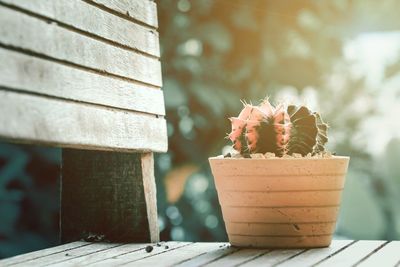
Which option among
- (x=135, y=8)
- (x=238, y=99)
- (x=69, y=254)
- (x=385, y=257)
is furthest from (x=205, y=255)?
(x=238, y=99)

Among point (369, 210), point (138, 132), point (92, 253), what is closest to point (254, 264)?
point (92, 253)

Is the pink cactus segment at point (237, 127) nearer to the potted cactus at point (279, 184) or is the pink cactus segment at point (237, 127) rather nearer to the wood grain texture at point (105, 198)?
the potted cactus at point (279, 184)

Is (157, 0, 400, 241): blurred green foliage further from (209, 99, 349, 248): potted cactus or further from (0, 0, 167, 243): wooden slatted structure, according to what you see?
(209, 99, 349, 248): potted cactus

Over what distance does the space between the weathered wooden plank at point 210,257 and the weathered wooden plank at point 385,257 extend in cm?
44

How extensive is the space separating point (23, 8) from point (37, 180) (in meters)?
2.49

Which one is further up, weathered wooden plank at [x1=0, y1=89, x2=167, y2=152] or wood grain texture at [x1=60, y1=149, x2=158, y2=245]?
weathered wooden plank at [x1=0, y1=89, x2=167, y2=152]

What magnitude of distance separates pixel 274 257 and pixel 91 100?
0.72 metres

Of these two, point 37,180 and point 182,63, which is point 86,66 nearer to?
point 37,180

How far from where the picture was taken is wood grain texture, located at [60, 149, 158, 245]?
2.99m

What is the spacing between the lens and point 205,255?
2.60 m

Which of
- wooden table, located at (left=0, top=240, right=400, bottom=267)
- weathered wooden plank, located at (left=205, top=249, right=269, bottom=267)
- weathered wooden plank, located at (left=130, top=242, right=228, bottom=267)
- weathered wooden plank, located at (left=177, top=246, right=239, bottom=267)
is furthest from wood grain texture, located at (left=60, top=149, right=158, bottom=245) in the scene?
weathered wooden plank, located at (left=205, top=249, right=269, bottom=267)

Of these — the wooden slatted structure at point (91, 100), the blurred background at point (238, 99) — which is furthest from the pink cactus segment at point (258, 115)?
the blurred background at point (238, 99)

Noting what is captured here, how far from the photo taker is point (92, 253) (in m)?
2.68

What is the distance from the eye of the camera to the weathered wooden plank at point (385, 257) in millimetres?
2350
